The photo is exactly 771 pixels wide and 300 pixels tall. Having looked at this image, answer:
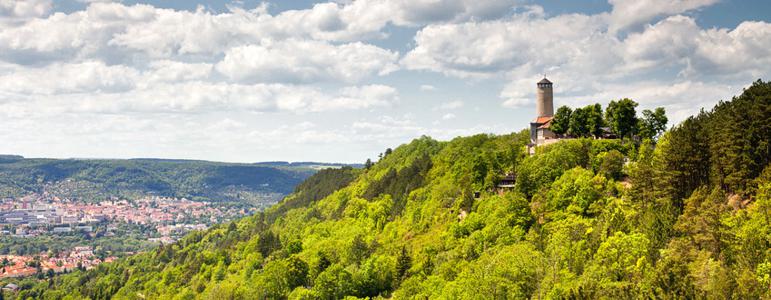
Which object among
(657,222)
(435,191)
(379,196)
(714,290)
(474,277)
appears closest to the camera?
(714,290)

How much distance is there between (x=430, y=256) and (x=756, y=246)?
151 feet

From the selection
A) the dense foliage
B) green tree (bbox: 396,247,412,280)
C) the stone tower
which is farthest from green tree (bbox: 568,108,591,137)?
green tree (bbox: 396,247,412,280)

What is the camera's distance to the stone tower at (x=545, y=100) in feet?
331

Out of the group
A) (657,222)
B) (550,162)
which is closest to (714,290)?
(657,222)

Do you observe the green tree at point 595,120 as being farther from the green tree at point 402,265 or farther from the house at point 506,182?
the green tree at point 402,265

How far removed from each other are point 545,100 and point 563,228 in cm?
3865

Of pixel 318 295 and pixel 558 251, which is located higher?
pixel 558 251

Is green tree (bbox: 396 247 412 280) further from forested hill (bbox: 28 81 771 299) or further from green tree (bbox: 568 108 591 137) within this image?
green tree (bbox: 568 108 591 137)

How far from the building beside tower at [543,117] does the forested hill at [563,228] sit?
3.29 meters

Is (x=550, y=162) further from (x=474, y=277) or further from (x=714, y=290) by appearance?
(x=714, y=290)

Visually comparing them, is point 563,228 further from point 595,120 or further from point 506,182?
point 595,120

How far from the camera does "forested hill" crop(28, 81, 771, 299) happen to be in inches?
1823

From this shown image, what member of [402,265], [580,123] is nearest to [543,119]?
[580,123]

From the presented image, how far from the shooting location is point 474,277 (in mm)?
62906
